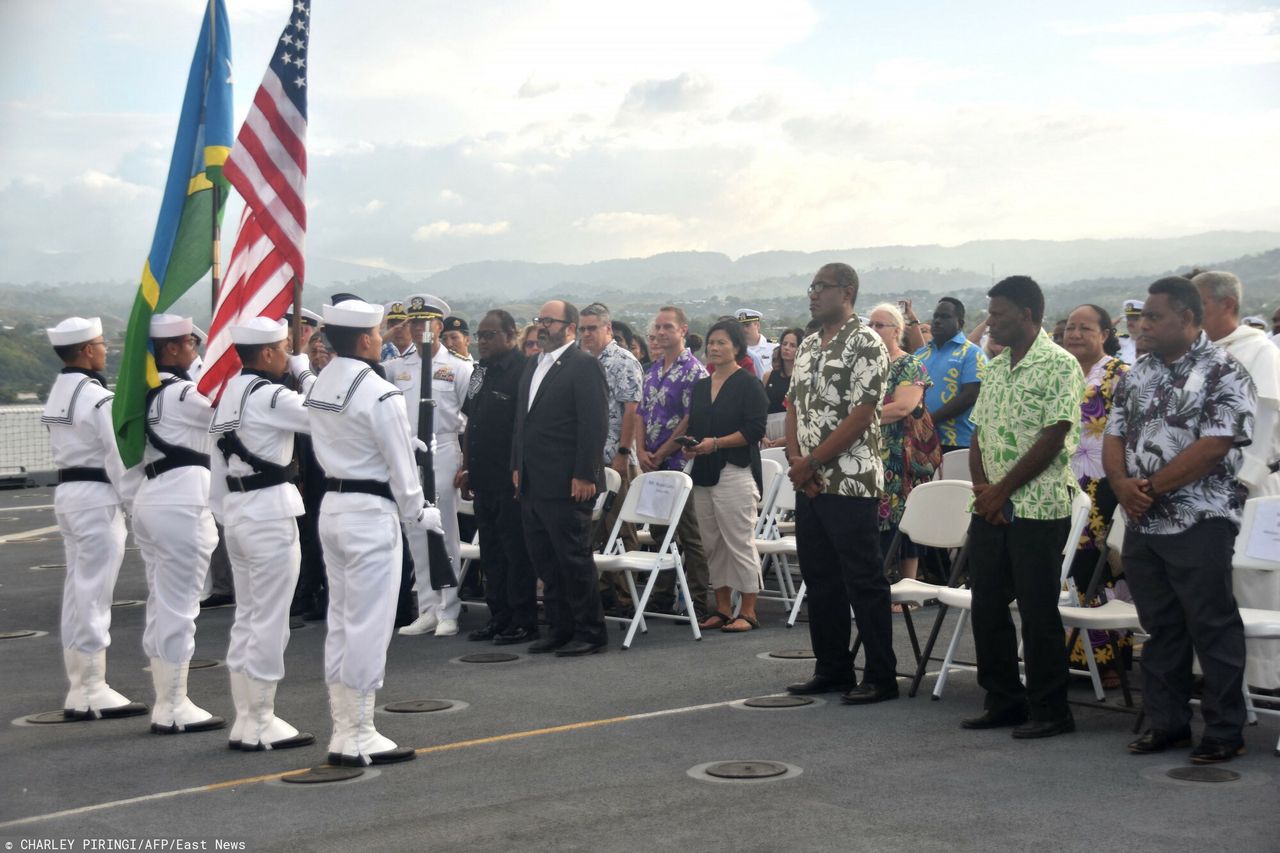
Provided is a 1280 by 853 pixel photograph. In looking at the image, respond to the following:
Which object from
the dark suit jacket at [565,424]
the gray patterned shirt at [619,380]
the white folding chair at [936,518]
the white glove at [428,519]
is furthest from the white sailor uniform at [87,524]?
the white folding chair at [936,518]

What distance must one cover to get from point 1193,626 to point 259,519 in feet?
13.4

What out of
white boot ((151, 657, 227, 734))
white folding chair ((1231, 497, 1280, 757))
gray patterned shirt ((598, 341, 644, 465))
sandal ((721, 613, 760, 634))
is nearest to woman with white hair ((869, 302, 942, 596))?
sandal ((721, 613, 760, 634))

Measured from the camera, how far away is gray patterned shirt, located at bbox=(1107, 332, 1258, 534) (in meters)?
5.74

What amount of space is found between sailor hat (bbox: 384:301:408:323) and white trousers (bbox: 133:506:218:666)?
390 cm

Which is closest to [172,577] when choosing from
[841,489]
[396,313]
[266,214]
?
[266,214]

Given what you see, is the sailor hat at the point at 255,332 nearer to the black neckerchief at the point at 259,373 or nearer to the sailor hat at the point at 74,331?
the black neckerchief at the point at 259,373

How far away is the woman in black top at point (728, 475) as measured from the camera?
930cm

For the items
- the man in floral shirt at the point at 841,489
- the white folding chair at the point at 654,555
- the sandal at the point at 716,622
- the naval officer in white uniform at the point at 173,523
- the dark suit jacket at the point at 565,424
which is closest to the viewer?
the naval officer in white uniform at the point at 173,523

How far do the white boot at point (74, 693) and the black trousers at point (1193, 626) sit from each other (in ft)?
17.0

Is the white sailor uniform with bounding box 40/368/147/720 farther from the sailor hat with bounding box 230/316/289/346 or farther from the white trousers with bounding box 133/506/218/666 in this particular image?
the sailor hat with bounding box 230/316/289/346

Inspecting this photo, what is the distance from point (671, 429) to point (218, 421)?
Result: 405 cm

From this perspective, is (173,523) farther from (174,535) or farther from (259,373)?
(259,373)

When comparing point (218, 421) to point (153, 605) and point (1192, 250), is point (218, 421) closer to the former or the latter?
point (153, 605)

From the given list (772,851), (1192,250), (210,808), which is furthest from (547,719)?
(1192,250)
